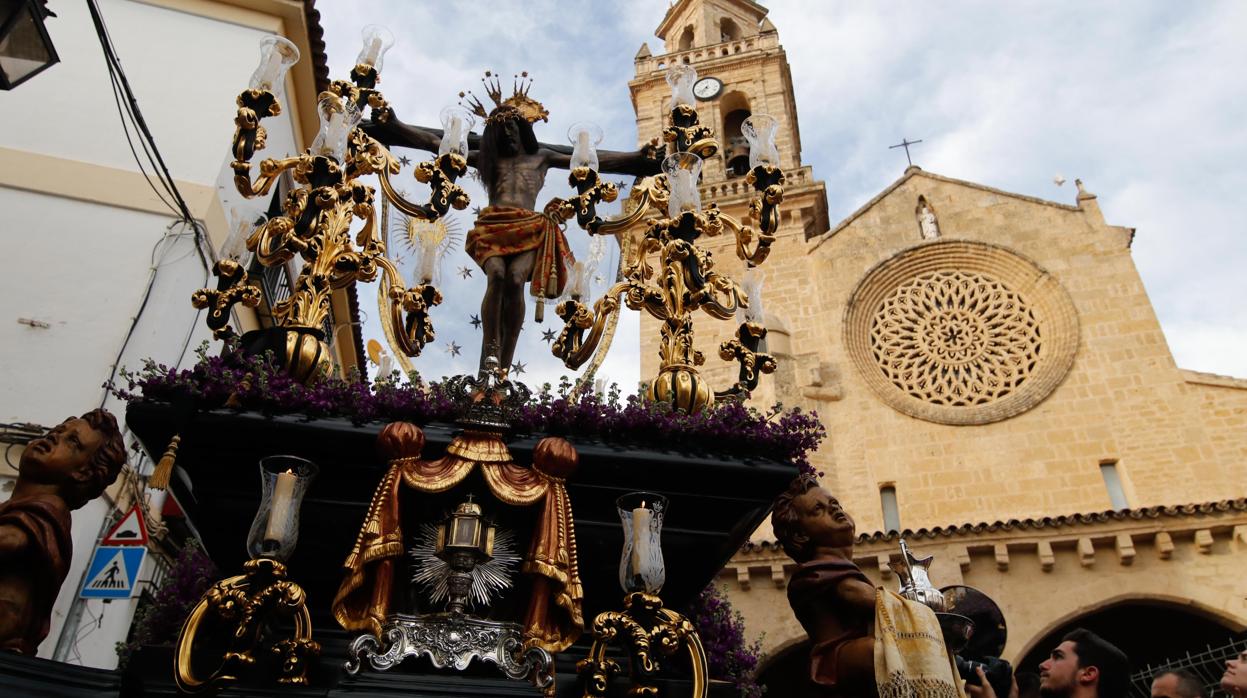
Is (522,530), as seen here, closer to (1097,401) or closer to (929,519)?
(929,519)

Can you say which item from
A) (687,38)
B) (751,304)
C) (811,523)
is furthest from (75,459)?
(687,38)

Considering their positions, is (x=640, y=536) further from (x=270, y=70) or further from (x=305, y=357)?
(x=270, y=70)

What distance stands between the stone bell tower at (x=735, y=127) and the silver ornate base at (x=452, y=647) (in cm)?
1135

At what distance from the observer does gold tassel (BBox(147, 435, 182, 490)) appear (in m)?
3.85

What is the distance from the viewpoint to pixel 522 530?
418 centimetres

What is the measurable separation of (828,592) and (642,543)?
34.6 inches

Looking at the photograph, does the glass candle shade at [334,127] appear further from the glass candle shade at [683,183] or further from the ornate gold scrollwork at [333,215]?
the glass candle shade at [683,183]

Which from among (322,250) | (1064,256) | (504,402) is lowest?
(504,402)

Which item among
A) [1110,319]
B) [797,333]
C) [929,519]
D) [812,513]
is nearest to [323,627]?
Result: [812,513]

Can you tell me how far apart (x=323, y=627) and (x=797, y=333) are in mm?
16393

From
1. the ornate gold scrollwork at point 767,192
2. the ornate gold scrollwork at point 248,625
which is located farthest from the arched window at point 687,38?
the ornate gold scrollwork at point 248,625

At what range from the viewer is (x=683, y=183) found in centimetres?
546

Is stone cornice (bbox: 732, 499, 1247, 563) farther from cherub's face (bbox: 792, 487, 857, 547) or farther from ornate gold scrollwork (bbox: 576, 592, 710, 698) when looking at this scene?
ornate gold scrollwork (bbox: 576, 592, 710, 698)

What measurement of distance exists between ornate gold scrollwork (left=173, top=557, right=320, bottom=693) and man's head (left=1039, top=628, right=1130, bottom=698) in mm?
3462
